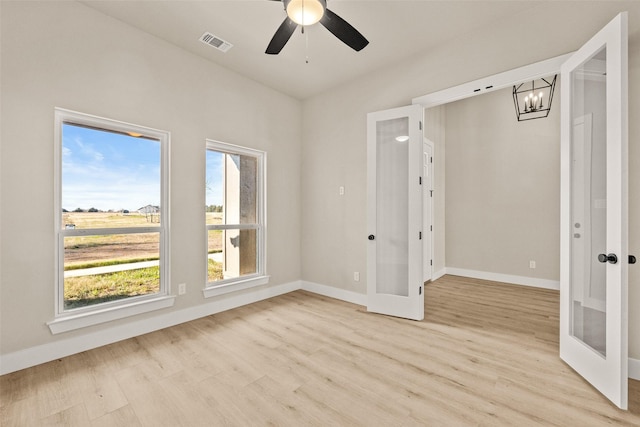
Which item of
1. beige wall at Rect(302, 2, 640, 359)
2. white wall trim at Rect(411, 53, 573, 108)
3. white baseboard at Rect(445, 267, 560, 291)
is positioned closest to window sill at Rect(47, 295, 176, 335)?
beige wall at Rect(302, 2, 640, 359)

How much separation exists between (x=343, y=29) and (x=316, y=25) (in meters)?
0.90

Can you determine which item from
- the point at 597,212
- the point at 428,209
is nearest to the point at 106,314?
the point at 597,212

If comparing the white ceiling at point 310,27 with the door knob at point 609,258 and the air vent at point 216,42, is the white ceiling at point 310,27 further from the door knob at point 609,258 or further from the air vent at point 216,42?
the door knob at point 609,258

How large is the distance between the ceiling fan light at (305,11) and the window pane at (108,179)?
2066mm

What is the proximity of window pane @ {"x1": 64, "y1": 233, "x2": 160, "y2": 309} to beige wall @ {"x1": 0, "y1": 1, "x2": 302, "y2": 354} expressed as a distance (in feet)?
0.59

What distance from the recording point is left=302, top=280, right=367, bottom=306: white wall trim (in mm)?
3908

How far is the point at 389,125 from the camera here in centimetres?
354

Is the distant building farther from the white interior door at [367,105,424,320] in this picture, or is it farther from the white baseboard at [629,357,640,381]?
the white baseboard at [629,357,640,381]

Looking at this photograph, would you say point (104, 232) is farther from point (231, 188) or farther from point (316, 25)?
point (316, 25)

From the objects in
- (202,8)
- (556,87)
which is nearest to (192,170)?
(202,8)

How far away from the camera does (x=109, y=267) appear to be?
2.82 metres

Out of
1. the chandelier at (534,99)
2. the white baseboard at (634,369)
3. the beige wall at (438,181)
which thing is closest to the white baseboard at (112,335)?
the beige wall at (438,181)

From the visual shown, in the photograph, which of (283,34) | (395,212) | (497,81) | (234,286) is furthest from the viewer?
(234,286)

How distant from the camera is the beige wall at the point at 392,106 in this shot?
215 cm
